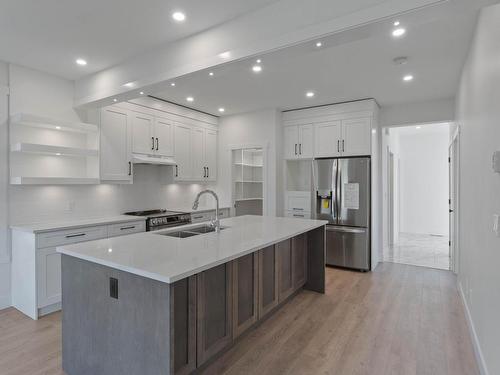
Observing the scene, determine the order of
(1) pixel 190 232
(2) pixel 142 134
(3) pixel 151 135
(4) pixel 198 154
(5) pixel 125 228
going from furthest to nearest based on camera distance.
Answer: (4) pixel 198 154 → (3) pixel 151 135 → (2) pixel 142 134 → (5) pixel 125 228 → (1) pixel 190 232

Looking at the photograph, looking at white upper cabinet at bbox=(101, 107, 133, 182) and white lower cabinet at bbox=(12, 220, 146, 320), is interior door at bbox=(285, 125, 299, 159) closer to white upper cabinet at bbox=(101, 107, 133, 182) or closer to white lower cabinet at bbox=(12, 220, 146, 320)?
white upper cabinet at bbox=(101, 107, 133, 182)

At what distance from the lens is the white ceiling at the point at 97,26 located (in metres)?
2.34

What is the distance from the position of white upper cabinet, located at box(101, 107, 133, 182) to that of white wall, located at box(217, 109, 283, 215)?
6.67 feet

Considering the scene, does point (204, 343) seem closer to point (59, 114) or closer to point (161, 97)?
point (59, 114)

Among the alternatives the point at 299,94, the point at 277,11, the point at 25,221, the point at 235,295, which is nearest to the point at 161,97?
the point at 299,94

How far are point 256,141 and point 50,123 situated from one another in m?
3.21

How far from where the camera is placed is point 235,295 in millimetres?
2389

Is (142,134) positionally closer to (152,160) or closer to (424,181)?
(152,160)

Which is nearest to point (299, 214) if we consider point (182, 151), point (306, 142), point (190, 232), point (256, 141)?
point (306, 142)

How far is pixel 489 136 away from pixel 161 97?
4198 mm

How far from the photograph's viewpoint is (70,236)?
3328 millimetres

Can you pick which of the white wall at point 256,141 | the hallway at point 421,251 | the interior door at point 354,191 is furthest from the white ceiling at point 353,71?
the hallway at point 421,251

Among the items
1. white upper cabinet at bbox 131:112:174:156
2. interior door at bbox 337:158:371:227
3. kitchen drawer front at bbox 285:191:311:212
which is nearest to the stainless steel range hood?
white upper cabinet at bbox 131:112:174:156

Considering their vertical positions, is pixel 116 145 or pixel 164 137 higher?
pixel 164 137
